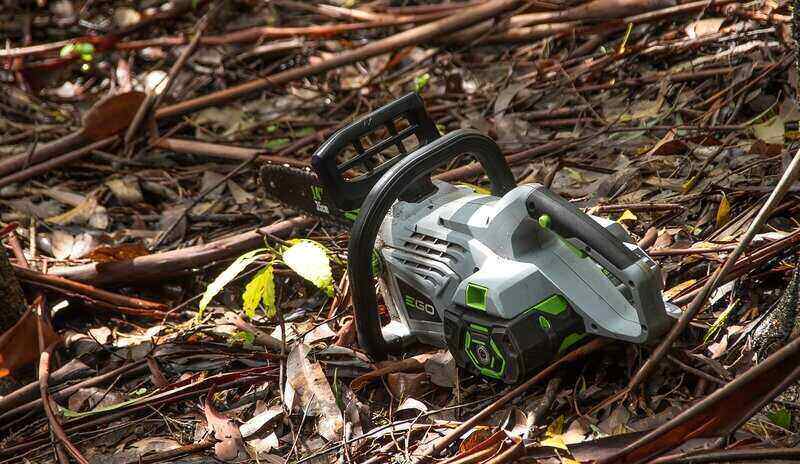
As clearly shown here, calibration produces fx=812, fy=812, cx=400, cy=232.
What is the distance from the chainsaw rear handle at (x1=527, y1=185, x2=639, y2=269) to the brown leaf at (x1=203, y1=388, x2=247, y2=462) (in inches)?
47.3

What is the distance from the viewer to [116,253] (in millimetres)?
3727

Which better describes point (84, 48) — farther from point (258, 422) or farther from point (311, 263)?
point (258, 422)

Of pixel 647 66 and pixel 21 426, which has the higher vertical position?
pixel 647 66

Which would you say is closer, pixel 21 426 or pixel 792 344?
pixel 792 344

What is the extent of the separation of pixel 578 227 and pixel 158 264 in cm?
207

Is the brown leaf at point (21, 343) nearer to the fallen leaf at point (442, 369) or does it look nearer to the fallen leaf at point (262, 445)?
the fallen leaf at point (262, 445)

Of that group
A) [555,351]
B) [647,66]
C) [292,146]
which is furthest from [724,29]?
[555,351]

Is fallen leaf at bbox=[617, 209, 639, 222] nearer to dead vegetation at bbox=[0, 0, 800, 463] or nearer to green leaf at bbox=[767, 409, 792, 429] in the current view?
dead vegetation at bbox=[0, 0, 800, 463]

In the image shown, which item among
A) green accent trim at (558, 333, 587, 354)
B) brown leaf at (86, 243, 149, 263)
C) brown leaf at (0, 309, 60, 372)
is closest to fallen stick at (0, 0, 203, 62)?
brown leaf at (86, 243, 149, 263)

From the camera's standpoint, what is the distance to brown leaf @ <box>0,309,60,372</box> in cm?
324

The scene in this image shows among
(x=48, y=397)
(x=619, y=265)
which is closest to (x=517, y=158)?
(x=619, y=265)

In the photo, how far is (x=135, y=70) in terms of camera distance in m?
6.29

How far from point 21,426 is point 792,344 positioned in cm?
262

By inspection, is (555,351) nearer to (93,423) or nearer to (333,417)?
(333,417)
